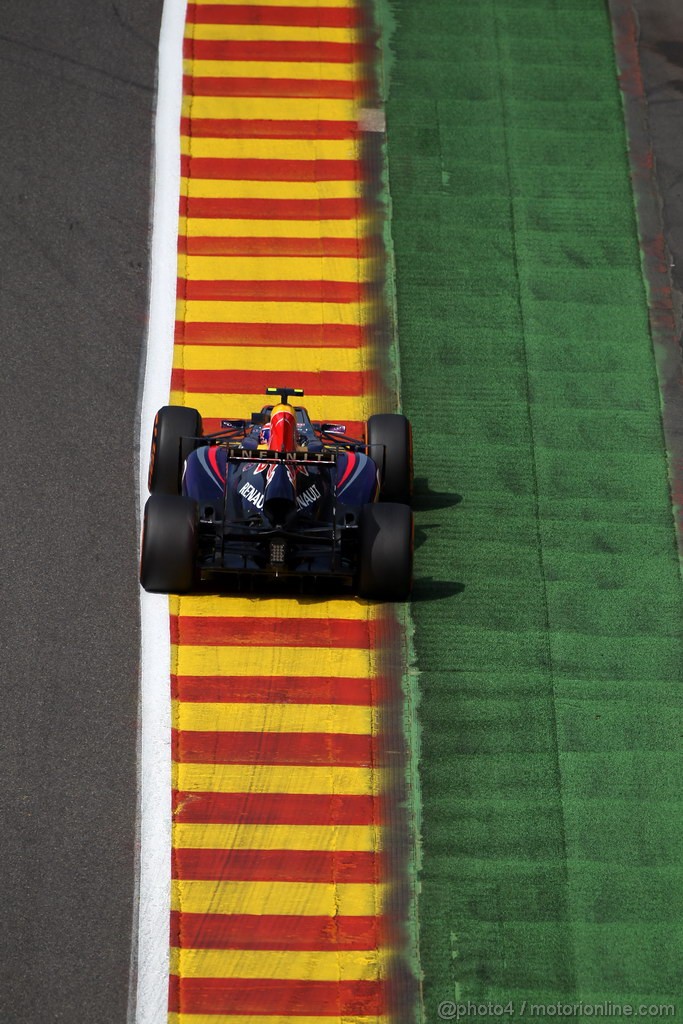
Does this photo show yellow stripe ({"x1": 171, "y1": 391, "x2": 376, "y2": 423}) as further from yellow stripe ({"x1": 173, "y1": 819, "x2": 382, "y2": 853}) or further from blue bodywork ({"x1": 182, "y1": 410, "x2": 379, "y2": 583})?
yellow stripe ({"x1": 173, "y1": 819, "x2": 382, "y2": 853})

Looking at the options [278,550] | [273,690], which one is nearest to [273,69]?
[278,550]

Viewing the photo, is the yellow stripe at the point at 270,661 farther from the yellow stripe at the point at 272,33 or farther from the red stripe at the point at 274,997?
the yellow stripe at the point at 272,33

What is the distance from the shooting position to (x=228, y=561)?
13961 millimetres

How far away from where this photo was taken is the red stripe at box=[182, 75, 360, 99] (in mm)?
19609

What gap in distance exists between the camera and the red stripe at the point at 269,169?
18.7 metres

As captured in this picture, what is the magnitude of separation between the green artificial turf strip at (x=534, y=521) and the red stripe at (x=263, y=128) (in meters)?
0.72

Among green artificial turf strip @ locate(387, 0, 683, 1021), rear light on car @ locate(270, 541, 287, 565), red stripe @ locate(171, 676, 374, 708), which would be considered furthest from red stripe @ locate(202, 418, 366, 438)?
red stripe @ locate(171, 676, 374, 708)

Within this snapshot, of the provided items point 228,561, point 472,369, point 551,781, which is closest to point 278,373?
point 472,369

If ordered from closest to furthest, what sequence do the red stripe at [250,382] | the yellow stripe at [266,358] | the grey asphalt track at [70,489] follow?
the grey asphalt track at [70,489] < the red stripe at [250,382] < the yellow stripe at [266,358]

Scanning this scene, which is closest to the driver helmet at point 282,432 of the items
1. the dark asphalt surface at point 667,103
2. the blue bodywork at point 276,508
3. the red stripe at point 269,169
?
the blue bodywork at point 276,508

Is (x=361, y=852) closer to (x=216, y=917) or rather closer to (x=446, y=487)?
(x=216, y=917)

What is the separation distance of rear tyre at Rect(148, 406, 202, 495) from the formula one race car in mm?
297

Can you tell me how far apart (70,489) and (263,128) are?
6178 millimetres

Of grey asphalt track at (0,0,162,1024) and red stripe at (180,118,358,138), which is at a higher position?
red stripe at (180,118,358,138)
